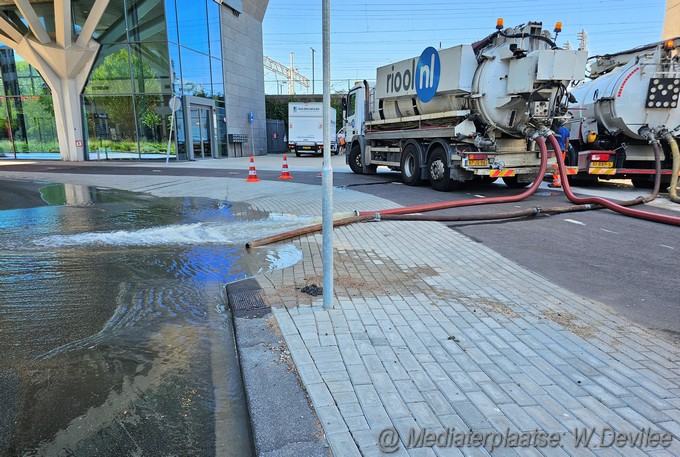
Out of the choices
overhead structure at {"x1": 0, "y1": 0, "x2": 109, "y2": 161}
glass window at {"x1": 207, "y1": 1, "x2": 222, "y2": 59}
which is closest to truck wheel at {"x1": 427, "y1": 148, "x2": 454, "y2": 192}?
overhead structure at {"x1": 0, "y1": 0, "x2": 109, "y2": 161}

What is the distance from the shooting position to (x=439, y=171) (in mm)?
11336

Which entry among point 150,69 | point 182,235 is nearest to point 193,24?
point 150,69

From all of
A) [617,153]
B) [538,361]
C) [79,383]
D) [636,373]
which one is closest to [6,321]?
[79,383]

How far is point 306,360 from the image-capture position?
2.86 m

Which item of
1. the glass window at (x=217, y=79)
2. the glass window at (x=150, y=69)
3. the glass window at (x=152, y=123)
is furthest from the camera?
the glass window at (x=217, y=79)

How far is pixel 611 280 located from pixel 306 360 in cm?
370

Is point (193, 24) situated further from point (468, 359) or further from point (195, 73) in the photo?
point (468, 359)

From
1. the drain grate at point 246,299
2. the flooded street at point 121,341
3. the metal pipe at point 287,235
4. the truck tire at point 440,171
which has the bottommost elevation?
the flooded street at point 121,341

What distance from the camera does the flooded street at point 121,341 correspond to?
2.36 metres

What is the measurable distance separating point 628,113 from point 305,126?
928 inches

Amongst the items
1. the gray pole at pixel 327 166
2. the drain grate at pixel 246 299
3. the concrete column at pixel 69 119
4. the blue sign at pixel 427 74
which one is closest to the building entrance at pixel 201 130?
the concrete column at pixel 69 119

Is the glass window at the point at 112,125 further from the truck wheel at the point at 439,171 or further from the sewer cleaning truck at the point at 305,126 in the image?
the truck wheel at the point at 439,171

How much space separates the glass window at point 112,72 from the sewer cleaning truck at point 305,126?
11.1 meters

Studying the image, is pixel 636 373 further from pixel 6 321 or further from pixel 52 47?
pixel 52 47
